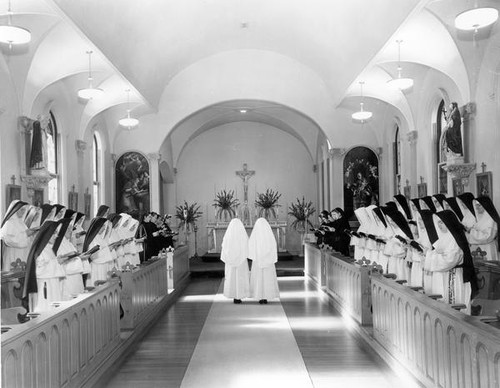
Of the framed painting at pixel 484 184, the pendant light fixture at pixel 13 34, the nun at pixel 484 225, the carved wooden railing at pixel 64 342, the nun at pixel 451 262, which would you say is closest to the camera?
the carved wooden railing at pixel 64 342

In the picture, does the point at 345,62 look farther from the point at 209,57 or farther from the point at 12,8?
the point at 12,8

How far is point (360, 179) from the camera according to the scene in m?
18.9

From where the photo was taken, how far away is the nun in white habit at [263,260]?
1284 centimetres

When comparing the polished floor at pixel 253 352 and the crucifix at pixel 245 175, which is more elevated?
the crucifix at pixel 245 175

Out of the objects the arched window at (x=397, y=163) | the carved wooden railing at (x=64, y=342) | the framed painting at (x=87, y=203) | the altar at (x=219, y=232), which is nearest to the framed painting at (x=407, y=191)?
the arched window at (x=397, y=163)

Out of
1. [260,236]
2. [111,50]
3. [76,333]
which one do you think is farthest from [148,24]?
[76,333]

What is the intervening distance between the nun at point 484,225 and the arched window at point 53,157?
392 inches

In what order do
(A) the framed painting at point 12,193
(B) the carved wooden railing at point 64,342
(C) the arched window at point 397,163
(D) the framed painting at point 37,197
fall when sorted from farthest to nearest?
1. (C) the arched window at point 397,163
2. (D) the framed painting at point 37,197
3. (A) the framed painting at point 12,193
4. (B) the carved wooden railing at point 64,342

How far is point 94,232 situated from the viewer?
8609 millimetres

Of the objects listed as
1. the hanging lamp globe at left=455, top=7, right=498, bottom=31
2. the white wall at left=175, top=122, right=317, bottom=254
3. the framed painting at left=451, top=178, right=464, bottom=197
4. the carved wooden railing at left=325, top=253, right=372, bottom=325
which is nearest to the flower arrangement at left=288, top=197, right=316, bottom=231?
the white wall at left=175, top=122, right=317, bottom=254

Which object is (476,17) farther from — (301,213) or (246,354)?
(301,213)

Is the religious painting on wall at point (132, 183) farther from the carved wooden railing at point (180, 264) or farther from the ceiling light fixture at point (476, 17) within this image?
the ceiling light fixture at point (476, 17)

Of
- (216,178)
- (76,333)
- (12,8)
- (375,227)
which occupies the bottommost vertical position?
(76,333)

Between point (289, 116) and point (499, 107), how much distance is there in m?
13.0
